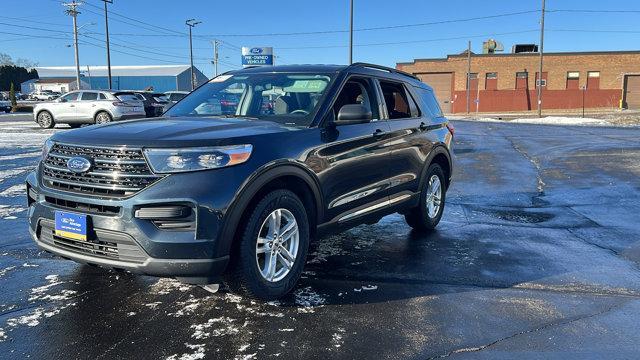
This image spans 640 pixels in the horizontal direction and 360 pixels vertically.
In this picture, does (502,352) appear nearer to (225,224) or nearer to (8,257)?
(225,224)

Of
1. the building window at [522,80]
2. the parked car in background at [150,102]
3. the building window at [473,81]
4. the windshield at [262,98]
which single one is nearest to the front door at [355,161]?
the windshield at [262,98]

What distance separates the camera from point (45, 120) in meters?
21.9

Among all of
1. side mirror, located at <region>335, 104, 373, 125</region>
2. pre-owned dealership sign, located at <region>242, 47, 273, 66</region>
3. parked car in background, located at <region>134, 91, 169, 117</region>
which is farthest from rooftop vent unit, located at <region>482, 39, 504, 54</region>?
side mirror, located at <region>335, 104, 373, 125</region>

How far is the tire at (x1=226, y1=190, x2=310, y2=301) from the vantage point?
11.9ft

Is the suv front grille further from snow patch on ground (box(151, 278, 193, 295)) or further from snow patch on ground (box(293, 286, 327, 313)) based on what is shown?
snow patch on ground (box(293, 286, 327, 313))

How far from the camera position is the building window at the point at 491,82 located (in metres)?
53.7

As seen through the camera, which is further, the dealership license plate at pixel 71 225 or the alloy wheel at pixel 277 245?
the alloy wheel at pixel 277 245

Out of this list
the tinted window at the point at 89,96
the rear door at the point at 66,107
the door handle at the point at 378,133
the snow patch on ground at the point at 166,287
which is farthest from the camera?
the rear door at the point at 66,107

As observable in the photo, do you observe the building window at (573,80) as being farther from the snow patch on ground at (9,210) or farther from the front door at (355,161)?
the snow patch on ground at (9,210)

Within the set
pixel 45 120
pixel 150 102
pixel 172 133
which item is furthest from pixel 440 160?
pixel 45 120

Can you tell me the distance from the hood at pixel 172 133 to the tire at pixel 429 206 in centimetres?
250

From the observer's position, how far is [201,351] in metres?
3.24

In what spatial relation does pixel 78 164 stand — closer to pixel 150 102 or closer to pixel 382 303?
pixel 382 303

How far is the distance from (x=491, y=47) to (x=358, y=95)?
60.3m
